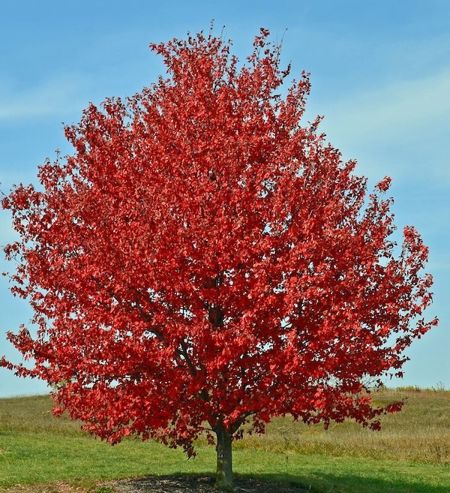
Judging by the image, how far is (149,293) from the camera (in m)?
21.4

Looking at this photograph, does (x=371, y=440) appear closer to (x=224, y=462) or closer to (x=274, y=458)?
(x=274, y=458)

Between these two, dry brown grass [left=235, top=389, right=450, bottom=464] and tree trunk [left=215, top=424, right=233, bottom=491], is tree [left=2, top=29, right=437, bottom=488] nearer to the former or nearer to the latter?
tree trunk [left=215, top=424, right=233, bottom=491]

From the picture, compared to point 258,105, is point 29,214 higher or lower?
lower

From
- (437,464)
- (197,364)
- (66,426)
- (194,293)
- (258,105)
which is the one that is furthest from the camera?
(66,426)

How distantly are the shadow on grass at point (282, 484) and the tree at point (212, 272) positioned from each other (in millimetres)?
1682

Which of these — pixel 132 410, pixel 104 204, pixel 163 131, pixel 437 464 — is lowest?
pixel 437 464

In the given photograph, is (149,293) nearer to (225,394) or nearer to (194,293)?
(194,293)

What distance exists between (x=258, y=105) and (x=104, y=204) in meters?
5.75

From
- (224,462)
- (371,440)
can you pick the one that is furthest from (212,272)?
(371,440)

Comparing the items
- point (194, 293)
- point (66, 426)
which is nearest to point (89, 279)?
point (194, 293)

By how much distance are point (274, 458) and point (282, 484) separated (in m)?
11.8

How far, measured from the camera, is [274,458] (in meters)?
39.3

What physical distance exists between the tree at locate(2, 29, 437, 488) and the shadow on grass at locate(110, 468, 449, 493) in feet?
5.52

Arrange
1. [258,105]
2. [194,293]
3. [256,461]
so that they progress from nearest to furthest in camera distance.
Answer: [194,293] < [258,105] < [256,461]
